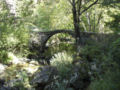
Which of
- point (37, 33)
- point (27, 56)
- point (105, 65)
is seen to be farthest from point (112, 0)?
point (27, 56)

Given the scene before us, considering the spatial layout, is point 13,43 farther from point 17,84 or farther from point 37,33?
point 17,84

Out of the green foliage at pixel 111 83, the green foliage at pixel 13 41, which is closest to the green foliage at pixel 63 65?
the green foliage at pixel 111 83

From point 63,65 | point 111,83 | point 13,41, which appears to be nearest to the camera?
point 111,83

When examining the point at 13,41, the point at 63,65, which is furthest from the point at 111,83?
the point at 13,41

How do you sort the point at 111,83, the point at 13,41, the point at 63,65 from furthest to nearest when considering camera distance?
the point at 13,41
the point at 63,65
the point at 111,83

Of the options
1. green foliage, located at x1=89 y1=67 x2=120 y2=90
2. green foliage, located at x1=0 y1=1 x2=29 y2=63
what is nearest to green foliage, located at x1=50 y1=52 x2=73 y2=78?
green foliage, located at x1=89 y1=67 x2=120 y2=90

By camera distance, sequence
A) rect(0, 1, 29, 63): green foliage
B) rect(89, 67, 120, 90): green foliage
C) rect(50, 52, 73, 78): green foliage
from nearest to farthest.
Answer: rect(89, 67, 120, 90): green foliage → rect(50, 52, 73, 78): green foliage → rect(0, 1, 29, 63): green foliage

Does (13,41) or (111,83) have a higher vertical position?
(13,41)

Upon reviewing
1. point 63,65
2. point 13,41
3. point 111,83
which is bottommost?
point 63,65

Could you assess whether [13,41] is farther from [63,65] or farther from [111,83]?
[111,83]

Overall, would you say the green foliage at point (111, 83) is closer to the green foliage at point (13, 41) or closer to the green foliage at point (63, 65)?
the green foliage at point (63, 65)

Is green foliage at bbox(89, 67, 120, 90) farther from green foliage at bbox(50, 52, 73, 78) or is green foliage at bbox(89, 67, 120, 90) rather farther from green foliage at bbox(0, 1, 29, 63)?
green foliage at bbox(0, 1, 29, 63)

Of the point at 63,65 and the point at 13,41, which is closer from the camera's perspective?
the point at 63,65

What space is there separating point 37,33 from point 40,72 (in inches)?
186
